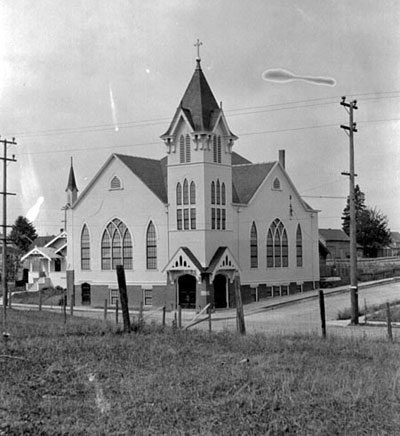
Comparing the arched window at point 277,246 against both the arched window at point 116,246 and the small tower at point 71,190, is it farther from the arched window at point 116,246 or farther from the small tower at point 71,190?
the small tower at point 71,190

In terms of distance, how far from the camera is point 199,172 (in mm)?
46344

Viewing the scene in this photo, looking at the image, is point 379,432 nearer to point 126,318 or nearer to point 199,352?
point 199,352

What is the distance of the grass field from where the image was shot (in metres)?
9.63

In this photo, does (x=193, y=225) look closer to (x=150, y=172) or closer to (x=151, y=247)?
(x=151, y=247)

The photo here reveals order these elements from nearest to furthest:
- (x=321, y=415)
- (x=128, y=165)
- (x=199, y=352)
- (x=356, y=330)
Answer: (x=321, y=415)
(x=199, y=352)
(x=356, y=330)
(x=128, y=165)

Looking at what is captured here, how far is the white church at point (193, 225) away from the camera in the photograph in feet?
153

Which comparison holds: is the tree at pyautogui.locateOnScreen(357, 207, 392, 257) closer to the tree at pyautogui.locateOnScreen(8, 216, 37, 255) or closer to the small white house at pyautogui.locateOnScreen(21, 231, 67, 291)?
the small white house at pyautogui.locateOnScreen(21, 231, 67, 291)

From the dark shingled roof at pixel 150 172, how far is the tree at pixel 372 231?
4315cm

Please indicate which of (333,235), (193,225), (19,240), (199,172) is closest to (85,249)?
(193,225)

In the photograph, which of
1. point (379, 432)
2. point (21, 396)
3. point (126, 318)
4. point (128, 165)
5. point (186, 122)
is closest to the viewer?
point (379, 432)

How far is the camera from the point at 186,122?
46.2 m

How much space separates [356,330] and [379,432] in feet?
63.3

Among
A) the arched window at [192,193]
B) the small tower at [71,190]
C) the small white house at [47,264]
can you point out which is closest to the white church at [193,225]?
the arched window at [192,193]

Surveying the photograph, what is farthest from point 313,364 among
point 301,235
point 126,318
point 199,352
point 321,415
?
point 301,235
